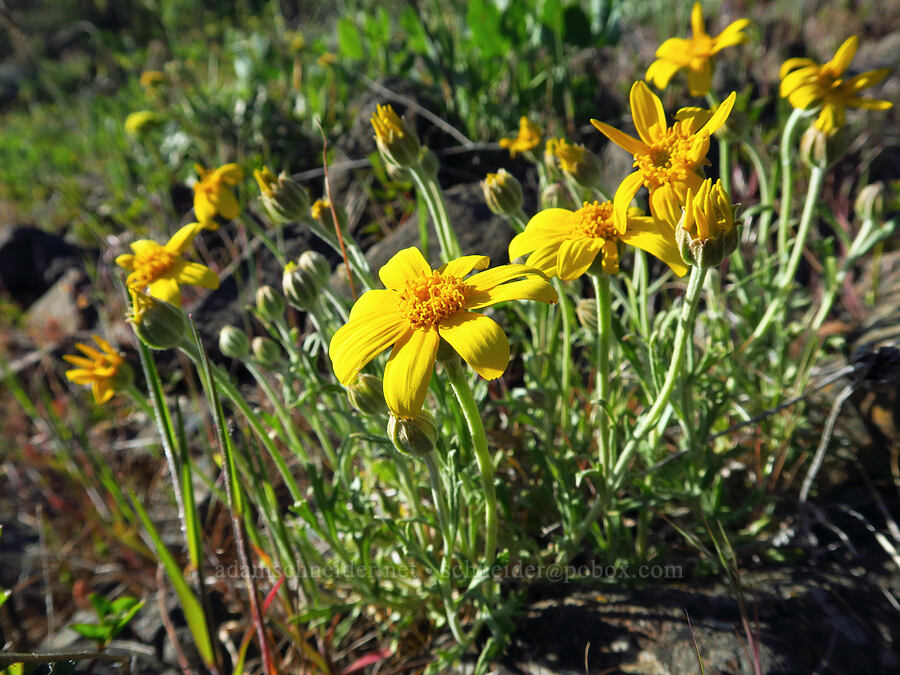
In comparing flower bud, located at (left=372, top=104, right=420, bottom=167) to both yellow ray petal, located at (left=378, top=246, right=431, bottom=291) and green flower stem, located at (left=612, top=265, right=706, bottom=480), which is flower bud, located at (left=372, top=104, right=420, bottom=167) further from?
green flower stem, located at (left=612, top=265, right=706, bottom=480)

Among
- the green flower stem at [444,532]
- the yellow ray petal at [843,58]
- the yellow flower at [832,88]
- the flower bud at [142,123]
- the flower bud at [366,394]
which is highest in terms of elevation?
the flower bud at [142,123]

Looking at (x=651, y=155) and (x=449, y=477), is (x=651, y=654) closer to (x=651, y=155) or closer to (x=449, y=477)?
(x=449, y=477)

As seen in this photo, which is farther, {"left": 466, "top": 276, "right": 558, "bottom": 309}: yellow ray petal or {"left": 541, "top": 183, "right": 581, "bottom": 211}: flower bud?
{"left": 541, "top": 183, "right": 581, "bottom": 211}: flower bud

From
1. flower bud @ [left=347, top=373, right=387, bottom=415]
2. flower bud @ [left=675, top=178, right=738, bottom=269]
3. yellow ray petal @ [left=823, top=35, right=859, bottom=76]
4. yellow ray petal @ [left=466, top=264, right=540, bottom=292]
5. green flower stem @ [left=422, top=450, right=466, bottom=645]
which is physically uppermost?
yellow ray petal @ [left=823, top=35, right=859, bottom=76]

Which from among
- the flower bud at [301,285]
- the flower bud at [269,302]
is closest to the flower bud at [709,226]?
the flower bud at [301,285]

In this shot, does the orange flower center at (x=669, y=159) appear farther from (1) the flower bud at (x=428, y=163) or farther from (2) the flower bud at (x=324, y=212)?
(2) the flower bud at (x=324, y=212)

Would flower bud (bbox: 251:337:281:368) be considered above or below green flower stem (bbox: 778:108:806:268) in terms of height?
below

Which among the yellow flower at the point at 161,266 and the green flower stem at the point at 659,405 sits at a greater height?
the yellow flower at the point at 161,266

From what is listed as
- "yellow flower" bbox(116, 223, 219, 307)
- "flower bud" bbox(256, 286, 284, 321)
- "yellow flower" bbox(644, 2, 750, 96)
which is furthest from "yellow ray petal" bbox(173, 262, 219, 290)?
"yellow flower" bbox(644, 2, 750, 96)
